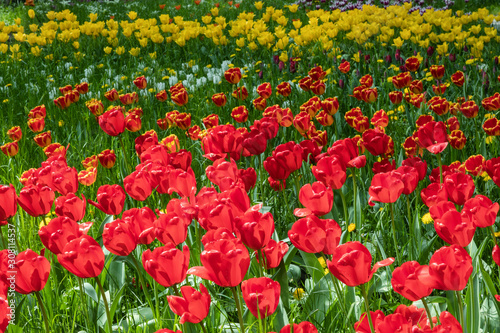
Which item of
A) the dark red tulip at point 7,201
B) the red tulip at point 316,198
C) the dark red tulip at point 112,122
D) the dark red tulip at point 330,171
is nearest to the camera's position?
the red tulip at point 316,198

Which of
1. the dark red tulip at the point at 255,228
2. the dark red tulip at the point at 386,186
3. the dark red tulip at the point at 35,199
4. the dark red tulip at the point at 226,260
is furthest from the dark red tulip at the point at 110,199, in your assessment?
the dark red tulip at the point at 386,186

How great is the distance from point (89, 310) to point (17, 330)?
0.25 meters

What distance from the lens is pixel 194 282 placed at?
186 centimetres

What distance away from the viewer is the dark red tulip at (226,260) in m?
1.05

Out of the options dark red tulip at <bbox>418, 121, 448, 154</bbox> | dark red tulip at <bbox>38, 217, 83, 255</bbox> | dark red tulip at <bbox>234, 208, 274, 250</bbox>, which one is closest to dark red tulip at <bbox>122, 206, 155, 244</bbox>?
dark red tulip at <bbox>38, 217, 83, 255</bbox>

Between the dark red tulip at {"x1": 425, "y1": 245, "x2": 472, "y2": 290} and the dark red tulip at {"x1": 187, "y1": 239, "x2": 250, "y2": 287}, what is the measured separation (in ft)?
1.20

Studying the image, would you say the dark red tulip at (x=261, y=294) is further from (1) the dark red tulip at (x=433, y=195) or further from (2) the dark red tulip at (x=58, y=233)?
(1) the dark red tulip at (x=433, y=195)

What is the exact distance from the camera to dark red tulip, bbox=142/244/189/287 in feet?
3.72

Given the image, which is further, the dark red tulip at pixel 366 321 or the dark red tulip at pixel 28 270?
the dark red tulip at pixel 28 270

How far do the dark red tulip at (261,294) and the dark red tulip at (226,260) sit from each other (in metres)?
0.04

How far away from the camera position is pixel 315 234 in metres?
1.21

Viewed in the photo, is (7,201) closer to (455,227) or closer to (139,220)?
(139,220)

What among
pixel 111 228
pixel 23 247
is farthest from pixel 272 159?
pixel 23 247

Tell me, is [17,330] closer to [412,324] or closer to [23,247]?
[23,247]
